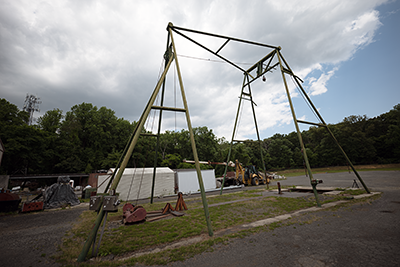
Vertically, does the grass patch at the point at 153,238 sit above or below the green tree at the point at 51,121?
below

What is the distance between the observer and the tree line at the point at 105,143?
29.7 meters

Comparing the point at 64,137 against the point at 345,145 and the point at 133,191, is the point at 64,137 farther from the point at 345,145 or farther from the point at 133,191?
the point at 345,145

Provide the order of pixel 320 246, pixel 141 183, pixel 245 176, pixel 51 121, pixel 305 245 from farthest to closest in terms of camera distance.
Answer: pixel 51 121 → pixel 245 176 → pixel 141 183 → pixel 305 245 → pixel 320 246

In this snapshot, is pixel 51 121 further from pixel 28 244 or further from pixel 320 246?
pixel 320 246

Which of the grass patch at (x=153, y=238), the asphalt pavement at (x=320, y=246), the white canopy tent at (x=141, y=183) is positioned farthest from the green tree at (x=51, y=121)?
the asphalt pavement at (x=320, y=246)

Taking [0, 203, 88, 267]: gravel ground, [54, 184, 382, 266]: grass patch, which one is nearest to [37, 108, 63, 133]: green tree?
[0, 203, 88, 267]: gravel ground

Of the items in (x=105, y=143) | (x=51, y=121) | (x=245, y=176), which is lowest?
(x=245, y=176)

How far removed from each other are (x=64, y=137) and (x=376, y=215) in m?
49.1

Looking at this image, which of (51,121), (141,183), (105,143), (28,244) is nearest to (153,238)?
(28,244)

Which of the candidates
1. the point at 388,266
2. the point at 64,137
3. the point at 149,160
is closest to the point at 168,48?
the point at 388,266

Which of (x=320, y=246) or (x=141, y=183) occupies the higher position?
(x=141, y=183)

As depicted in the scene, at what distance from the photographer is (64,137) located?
3728cm

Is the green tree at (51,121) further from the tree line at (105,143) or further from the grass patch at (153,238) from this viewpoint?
the grass patch at (153,238)

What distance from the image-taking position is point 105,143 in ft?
133
